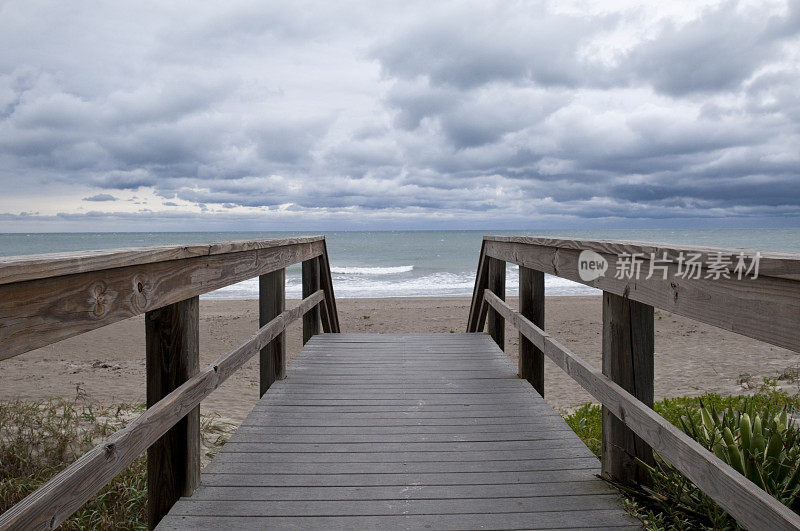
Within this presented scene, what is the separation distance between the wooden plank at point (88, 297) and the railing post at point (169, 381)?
0.12 m

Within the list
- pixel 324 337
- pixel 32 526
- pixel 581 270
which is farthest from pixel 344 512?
pixel 324 337

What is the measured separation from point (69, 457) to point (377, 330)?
8.99 meters

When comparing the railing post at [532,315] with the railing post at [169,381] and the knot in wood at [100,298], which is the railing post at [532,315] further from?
the knot in wood at [100,298]

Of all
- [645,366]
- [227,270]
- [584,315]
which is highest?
[227,270]

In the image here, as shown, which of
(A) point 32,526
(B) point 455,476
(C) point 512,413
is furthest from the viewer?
(C) point 512,413

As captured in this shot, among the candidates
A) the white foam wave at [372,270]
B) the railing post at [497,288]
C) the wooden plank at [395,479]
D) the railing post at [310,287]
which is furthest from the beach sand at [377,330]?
the white foam wave at [372,270]

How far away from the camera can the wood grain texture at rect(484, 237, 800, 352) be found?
1305mm

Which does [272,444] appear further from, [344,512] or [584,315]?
[584,315]

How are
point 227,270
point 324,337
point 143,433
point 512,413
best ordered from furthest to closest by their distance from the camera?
point 324,337 → point 512,413 → point 227,270 → point 143,433

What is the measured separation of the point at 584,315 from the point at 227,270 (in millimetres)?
13393

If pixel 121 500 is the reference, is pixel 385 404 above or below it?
above

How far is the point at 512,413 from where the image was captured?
11.5 feet

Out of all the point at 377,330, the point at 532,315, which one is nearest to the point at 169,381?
the point at 532,315

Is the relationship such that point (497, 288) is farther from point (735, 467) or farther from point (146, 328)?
point (146, 328)
